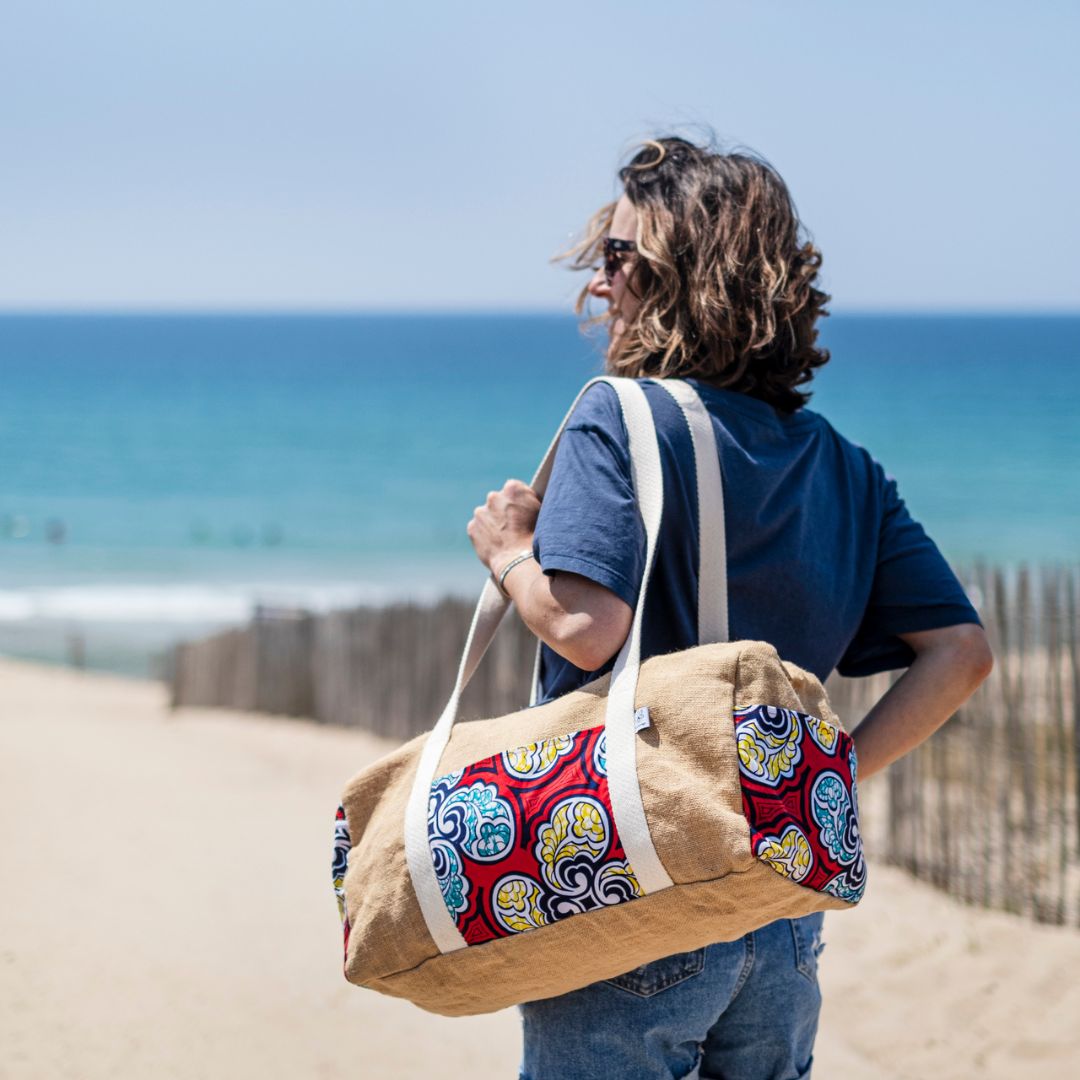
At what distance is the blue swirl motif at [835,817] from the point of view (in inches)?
53.8

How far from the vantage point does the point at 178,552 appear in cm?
2788

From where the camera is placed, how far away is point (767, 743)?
1.34 meters

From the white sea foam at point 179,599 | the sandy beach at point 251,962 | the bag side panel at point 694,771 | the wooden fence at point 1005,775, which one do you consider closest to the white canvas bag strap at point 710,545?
the bag side panel at point 694,771

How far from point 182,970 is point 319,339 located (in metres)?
120

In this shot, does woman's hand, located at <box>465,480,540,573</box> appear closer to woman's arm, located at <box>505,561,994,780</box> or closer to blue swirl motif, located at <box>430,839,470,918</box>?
blue swirl motif, located at <box>430,839,470,918</box>

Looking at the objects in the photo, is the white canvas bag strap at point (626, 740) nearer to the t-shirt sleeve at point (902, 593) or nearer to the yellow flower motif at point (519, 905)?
the yellow flower motif at point (519, 905)

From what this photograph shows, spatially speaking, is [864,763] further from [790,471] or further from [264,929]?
[264,929]

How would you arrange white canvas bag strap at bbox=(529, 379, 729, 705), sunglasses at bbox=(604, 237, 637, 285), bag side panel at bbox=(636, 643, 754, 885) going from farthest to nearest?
sunglasses at bbox=(604, 237, 637, 285)
white canvas bag strap at bbox=(529, 379, 729, 705)
bag side panel at bbox=(636, 643, 754, 885)

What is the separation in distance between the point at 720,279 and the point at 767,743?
0.59m

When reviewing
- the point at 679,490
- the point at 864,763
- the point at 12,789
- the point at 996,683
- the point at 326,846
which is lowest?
the point at 326,846

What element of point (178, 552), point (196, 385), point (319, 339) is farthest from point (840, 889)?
point (319, 339)

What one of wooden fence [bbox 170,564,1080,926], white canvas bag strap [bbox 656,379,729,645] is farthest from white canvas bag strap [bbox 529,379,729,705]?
wooden fence [bbox 170,564,1080,926]

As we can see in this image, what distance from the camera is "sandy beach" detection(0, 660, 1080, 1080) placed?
312 centimetres

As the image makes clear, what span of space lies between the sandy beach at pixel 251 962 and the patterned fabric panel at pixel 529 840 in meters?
1.91
